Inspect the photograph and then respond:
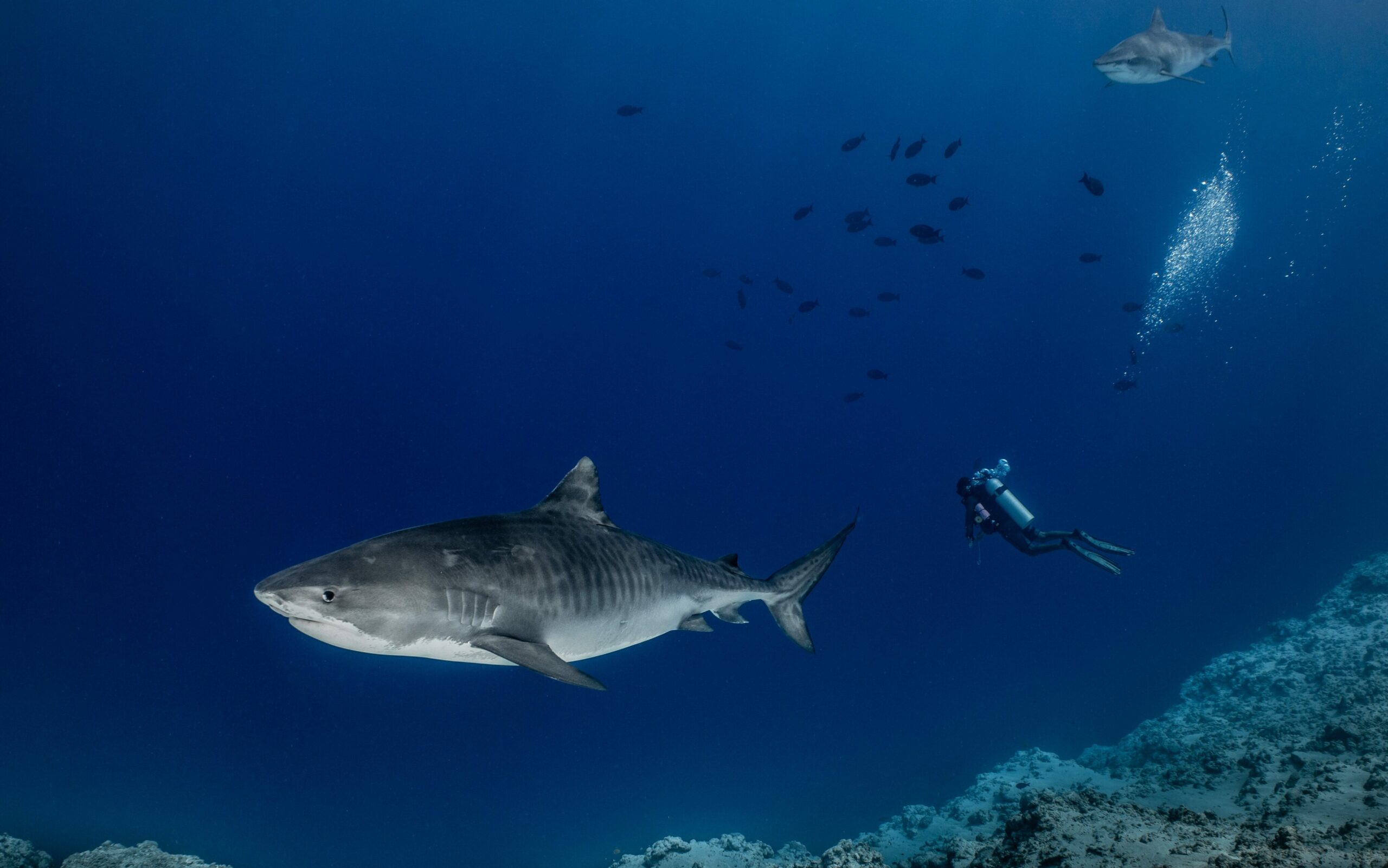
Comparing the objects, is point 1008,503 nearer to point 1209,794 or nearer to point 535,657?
point 1209,794

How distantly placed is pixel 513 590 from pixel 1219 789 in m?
8.42

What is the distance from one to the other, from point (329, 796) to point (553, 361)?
94.8ft

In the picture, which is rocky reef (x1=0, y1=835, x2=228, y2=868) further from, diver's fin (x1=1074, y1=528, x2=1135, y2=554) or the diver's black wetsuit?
diver's fin (x1=1074, y1=528, x2=1135, y2=554)

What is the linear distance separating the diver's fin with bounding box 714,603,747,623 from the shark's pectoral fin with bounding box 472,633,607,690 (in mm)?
2093

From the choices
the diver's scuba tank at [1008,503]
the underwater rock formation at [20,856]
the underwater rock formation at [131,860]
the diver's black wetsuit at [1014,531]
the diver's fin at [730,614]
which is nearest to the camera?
the diver's fin at [730,614]

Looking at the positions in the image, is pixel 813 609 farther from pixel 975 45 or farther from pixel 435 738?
pixel 975 45

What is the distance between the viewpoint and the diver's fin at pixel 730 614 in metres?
4.84

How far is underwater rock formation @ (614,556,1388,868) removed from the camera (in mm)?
3109

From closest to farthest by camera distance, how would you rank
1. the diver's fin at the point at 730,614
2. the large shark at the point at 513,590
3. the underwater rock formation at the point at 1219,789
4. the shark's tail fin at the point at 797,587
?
the large shark at the point at 513,590 < the underwater rock formation at the point at 1219,789 < the diver's fin at the point at 730,614 < the shark's tail fin at the point at 797,587

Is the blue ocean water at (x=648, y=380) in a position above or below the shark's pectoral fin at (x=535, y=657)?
above

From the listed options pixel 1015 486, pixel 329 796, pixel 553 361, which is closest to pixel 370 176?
pixel 553 361

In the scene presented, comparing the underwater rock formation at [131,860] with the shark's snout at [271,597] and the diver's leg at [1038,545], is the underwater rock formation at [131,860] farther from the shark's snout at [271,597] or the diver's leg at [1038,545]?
the diver's leg at [1038,545]

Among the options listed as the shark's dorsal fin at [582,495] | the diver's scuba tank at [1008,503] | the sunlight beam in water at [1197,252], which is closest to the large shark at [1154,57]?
the diver's scuba tank at [1008,503]

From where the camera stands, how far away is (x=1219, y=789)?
667 centimetres
